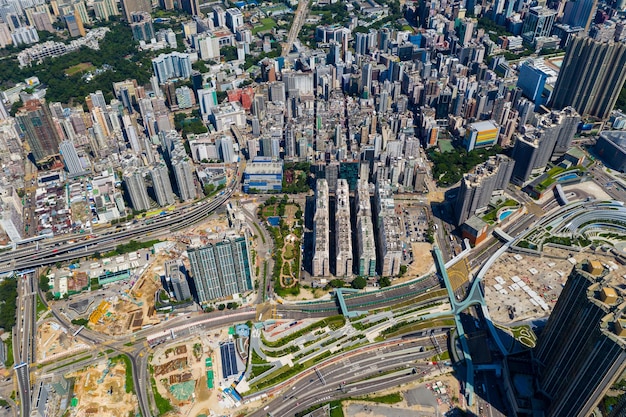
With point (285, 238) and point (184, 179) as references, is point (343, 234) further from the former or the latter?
point (184, 179)

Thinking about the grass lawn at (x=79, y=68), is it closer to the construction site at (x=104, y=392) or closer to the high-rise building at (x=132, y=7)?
the high-rise building at (x=132, y=7)

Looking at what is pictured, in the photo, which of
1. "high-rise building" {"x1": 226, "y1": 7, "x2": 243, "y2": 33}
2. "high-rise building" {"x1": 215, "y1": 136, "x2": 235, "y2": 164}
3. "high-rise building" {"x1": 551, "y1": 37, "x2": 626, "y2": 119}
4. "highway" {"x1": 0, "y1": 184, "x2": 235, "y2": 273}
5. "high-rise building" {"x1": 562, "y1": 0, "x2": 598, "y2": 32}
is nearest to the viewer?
"highway" {"x1": 0, "y1": 184, "x2": 235, "y2": 273}

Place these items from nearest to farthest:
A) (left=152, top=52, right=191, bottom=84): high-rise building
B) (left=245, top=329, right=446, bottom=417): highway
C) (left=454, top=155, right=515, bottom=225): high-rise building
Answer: (left=245, top=329, right=446, bottom=417): highway < (left=454, top=155, right=515, bottom=225): high-rise building < (left=152, top=52, right=191, bottom=84): high-rise building

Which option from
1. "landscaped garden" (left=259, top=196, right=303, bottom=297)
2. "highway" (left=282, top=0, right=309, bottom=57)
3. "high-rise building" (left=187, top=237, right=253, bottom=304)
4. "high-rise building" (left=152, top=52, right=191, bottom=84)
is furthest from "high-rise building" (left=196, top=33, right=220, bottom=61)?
"high-rise building" (left=187, top=237, right=253, bottom=304)

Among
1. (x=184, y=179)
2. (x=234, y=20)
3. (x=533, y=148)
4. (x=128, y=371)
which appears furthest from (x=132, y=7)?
(x=128, y=371)

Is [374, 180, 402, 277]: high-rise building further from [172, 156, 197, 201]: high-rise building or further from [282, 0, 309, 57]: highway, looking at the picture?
[282, 0, 309, 57]: highway

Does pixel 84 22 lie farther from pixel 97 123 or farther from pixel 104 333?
pixel 104 333
